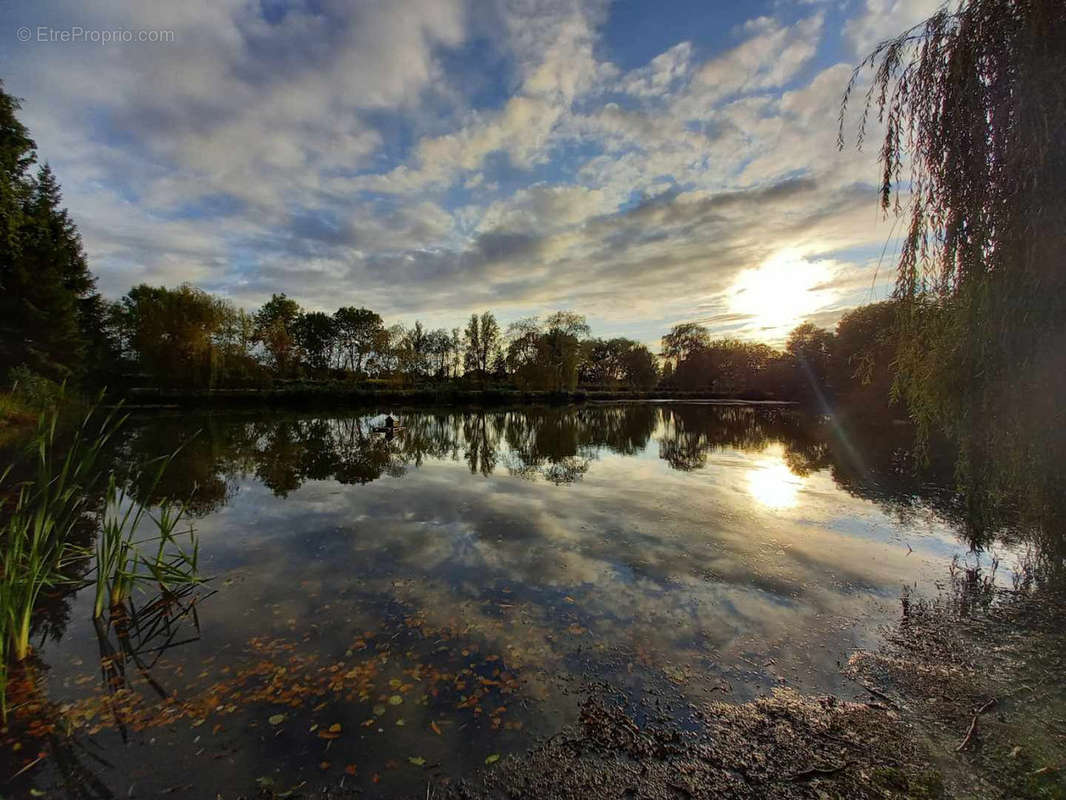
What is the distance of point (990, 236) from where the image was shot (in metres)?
4.74

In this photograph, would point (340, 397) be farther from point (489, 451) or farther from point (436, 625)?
point (436, 625)

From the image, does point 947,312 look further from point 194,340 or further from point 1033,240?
point 194,340

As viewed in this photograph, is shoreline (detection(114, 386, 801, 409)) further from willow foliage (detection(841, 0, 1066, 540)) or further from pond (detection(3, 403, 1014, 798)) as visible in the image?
willow foliage (detection(841, 0, 1066, 540))

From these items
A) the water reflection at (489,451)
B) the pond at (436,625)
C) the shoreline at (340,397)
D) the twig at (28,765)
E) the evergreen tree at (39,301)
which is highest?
the evergreen tree at (39,301)

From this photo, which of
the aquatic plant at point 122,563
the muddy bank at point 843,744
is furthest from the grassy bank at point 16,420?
the muddy bank at point 843,744

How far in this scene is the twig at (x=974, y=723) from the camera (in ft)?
11.6

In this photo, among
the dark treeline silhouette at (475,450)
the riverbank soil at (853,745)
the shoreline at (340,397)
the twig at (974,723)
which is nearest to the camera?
the riverbank soil at (853,745)

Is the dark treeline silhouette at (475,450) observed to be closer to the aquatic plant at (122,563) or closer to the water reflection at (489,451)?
the water reflection at (489,451)

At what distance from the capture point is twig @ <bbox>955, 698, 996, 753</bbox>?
3.54m

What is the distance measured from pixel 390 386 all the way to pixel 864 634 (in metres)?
59.1

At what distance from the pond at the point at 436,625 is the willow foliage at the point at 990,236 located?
2.88 m

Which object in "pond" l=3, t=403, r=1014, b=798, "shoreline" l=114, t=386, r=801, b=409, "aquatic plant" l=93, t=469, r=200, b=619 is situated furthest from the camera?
"shoreline" l=114, t=386, r=801, b=409

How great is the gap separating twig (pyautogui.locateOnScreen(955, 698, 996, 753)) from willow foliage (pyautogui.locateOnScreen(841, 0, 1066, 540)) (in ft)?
8.02

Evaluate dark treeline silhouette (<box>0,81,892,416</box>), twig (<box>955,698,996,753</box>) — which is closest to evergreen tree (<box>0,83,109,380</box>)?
dark treeline silhouette (<box>0,81,892,416</box>)
